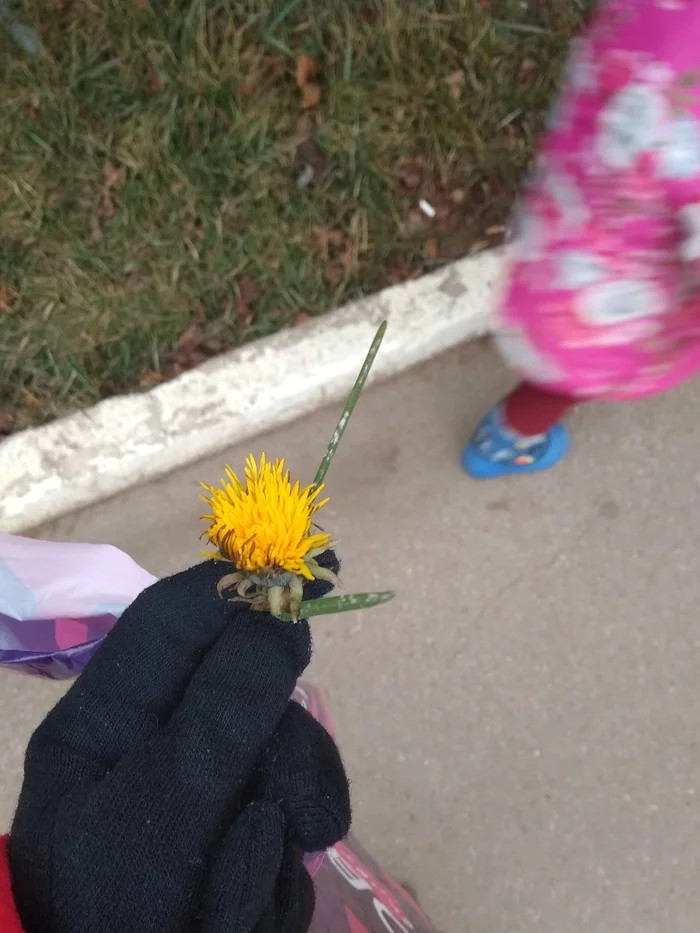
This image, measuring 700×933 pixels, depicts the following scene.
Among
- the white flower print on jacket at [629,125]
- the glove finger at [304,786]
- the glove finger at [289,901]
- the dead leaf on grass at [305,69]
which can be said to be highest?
the white flower print on jacket at [629,125]

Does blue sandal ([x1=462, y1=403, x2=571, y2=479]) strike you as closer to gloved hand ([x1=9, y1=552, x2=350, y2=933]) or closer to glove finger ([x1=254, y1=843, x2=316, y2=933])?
gloved hand ([x1=9, y1=552, x2=350, y2=933])

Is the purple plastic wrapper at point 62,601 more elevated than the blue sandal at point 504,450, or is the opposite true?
the purple plastic wrapper at point 62,601

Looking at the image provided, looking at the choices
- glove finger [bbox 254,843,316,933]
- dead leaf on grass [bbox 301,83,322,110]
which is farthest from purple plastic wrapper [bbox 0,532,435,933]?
dead leaf on grass [bbox 301,83,322,110]

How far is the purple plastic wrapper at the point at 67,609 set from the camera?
3.36ft

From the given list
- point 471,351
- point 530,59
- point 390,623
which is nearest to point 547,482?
point 471,351

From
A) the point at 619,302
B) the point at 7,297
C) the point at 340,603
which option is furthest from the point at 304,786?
the point at 7,297

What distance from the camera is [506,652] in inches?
63.7

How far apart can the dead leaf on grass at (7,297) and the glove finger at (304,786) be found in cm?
123

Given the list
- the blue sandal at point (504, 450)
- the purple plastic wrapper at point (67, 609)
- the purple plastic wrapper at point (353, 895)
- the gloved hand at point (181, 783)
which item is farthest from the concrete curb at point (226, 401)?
the gloved hand at point (181, 783)

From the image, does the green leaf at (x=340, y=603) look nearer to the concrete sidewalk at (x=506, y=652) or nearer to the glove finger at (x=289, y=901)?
the glove finger at (x=289, y=901)

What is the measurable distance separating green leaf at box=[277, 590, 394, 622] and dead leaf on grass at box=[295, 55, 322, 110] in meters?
1.36

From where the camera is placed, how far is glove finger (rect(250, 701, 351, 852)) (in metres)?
0.79

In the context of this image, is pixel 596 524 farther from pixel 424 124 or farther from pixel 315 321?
pixel 424 124

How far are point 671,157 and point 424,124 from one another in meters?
0.89
